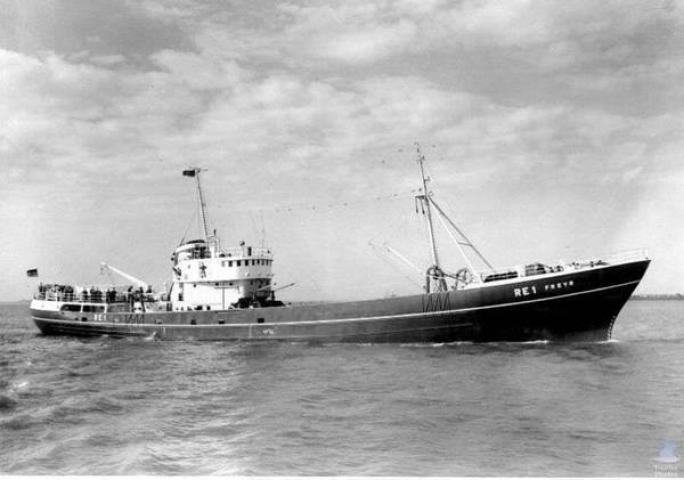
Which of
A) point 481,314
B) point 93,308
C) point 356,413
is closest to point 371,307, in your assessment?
point 481,314

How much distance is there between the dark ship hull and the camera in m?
26.5

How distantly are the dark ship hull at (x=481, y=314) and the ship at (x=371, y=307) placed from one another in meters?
0.05

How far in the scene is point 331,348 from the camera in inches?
1153

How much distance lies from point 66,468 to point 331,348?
752 inches

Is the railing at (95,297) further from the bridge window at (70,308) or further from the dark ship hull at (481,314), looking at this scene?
the dark ship hull at (481,314)

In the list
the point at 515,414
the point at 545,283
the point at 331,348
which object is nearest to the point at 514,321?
the point at 545,283

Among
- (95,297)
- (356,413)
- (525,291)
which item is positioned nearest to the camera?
(356,413)

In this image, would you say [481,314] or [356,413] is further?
[481,314]

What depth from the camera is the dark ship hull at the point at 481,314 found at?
26.5 metres

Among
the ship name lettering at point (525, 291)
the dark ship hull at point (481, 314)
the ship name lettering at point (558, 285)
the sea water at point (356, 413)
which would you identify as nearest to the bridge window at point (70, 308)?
the sea water at point (356, 413)

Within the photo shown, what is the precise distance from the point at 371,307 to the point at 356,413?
1522 centimetres

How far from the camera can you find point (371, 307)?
3002cm

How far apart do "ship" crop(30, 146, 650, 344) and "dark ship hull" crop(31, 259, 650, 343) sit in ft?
0.16

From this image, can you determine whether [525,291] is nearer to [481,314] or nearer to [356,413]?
[481,314]
